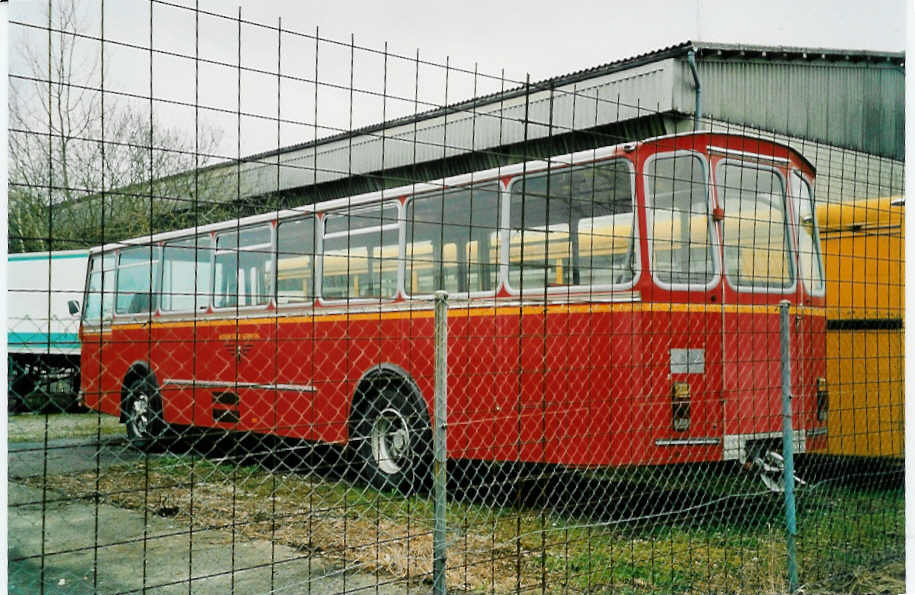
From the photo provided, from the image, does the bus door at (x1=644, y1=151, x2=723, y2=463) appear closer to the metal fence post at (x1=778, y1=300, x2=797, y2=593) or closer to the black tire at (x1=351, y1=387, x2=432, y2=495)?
the metal fence post at (x1=778, y1=300, x2=797, y2=593)

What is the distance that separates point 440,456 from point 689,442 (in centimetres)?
274

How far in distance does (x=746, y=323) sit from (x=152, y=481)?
207 inches

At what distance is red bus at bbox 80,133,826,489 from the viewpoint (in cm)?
590

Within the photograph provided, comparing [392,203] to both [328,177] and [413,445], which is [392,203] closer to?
[413,445]

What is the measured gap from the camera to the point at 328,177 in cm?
1594

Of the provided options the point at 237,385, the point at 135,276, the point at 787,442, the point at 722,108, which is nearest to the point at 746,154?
the point at 787,442

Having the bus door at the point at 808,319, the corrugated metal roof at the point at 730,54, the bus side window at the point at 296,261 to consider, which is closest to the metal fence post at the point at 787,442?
the bus door at the point at 808,319

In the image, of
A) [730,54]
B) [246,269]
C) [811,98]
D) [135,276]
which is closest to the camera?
[246,269]

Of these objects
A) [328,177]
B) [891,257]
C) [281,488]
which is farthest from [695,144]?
[328,177]

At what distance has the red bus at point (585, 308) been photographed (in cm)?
590

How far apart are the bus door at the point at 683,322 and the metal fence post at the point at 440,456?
2333mm

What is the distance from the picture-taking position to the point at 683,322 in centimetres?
607

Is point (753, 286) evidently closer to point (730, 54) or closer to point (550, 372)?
Result: point (550, 372)

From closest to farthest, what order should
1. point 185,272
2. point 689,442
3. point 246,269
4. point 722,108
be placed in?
point 689,442, point 246,269, point 185,272, point 722,108
